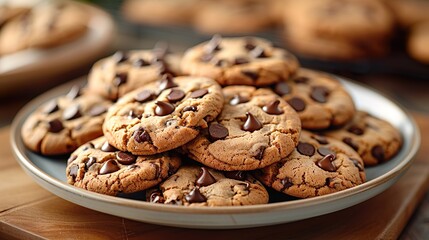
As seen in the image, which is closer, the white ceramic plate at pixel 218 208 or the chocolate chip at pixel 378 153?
the white ceramic plate at pixel 218 208

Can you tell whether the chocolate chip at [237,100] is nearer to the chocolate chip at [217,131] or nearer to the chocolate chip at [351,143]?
the chocolate chip at [217,131]

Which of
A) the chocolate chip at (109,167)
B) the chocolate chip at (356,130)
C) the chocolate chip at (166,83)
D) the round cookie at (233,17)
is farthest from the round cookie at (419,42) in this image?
the chocolate chip at (109,167)

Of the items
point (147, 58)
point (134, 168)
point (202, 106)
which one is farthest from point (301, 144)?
point (147, 58)

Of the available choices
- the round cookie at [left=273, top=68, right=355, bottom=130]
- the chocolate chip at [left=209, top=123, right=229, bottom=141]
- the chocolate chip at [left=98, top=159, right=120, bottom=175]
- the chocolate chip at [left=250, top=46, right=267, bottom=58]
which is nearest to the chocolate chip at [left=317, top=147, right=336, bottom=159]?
the round cookie at [left=273, top=68, right=355, bottom=130]

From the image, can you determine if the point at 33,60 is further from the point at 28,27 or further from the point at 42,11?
the point at 42,11

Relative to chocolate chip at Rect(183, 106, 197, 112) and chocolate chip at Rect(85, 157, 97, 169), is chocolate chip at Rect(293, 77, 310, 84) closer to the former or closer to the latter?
chocolate chip at Rect(183, 106, 197, 112)

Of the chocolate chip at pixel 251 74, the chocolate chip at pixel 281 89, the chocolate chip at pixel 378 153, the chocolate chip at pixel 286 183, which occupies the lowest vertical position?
the chocolate chip at pixel 378 153
